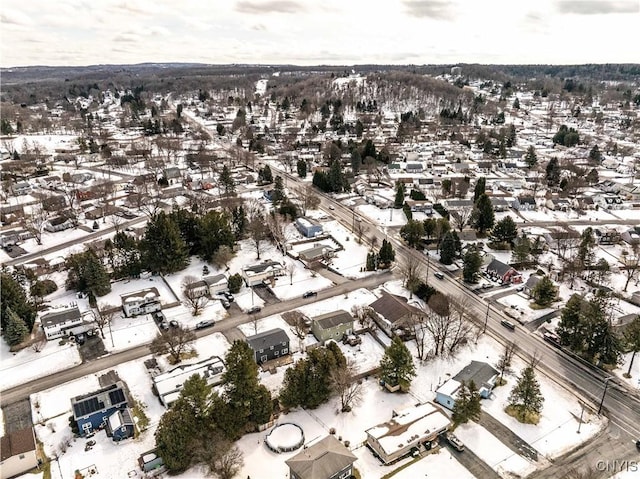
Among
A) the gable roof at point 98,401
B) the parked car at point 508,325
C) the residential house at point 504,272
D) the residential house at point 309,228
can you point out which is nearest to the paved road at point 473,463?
the parked car at point 508,325

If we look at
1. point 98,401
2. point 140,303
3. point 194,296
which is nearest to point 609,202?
point 194,296

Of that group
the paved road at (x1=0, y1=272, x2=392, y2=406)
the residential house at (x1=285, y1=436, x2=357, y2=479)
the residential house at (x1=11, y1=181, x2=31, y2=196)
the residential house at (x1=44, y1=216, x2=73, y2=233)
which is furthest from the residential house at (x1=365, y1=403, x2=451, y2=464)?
the residential house at (x1=11, y1=181, x2=31, y2=196)

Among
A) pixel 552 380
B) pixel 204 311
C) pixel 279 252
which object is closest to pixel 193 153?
pixel 279 252

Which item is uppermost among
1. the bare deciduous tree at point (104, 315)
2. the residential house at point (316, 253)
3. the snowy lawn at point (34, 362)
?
the residential house at point (316, 253)

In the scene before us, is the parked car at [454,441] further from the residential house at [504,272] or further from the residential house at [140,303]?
the residential house at [140,303]

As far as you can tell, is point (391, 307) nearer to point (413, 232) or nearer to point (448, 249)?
point (448, 249)

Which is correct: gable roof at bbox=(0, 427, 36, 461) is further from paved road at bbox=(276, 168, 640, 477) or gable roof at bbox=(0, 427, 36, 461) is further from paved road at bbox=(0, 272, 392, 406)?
paved road at bbox=(276, 168, 640, 477)
